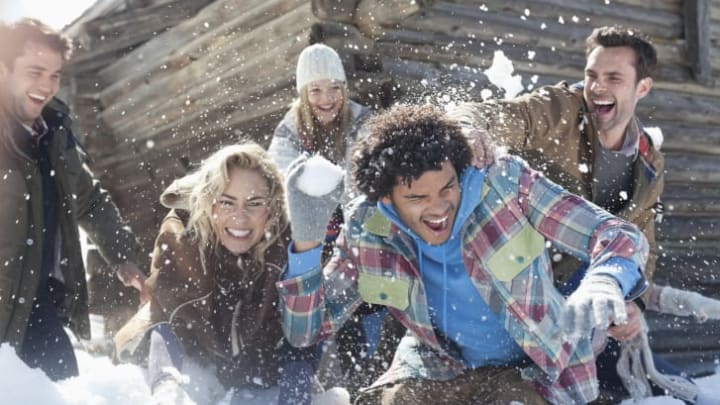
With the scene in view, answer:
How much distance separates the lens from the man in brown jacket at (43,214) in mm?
3666

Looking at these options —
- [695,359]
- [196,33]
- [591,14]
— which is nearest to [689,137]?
[591,14]

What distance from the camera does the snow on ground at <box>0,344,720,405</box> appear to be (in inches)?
106

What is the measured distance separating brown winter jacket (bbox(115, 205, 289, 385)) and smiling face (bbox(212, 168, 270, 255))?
0.07m

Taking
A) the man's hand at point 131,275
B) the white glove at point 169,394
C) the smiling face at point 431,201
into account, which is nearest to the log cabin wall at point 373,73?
the man's hand at point 131,275

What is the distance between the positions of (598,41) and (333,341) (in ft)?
6.09

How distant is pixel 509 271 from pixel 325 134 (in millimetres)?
1760

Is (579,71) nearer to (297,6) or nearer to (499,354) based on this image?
(297,6)

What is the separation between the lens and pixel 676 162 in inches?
287

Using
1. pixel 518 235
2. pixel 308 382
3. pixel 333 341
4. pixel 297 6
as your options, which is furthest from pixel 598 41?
pixel 297 6

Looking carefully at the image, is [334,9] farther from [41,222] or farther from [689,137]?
[689,137]

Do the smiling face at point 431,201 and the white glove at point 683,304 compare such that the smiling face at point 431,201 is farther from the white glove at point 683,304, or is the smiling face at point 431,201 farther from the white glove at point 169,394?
the white glove at point 683,304

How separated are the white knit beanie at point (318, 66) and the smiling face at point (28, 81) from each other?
128cm

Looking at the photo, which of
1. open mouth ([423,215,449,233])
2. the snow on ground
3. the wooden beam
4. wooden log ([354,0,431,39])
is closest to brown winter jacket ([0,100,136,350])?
the snow on ground

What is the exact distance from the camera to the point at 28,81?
3.68m
